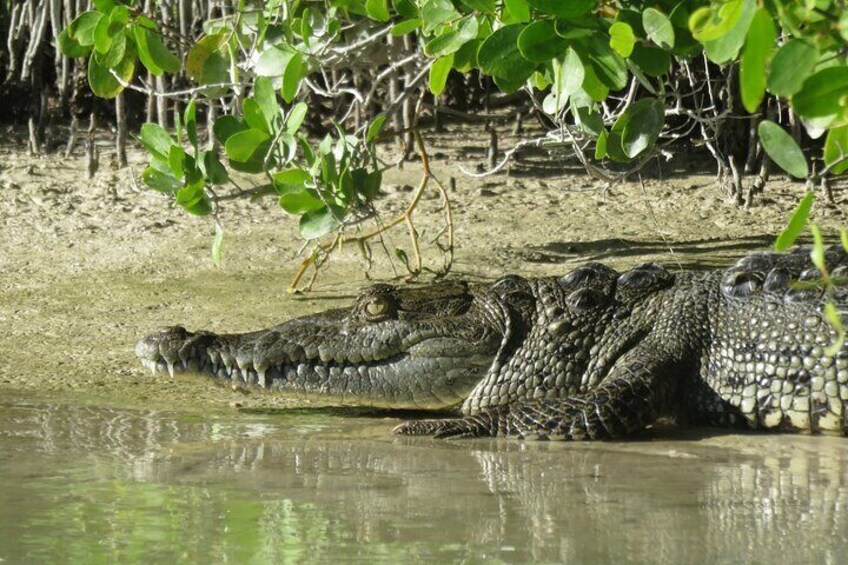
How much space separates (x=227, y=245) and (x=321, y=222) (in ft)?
9.44

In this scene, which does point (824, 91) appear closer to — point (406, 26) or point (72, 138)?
point (406, 26)

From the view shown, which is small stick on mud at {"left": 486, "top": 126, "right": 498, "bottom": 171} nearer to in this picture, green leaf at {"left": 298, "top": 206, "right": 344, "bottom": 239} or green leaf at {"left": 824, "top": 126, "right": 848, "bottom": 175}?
green leaf at {"left": 298, "top": 206, "right": 344, "bottom": 239}

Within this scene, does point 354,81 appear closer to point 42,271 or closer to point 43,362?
point 42,271

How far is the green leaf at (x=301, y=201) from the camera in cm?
520

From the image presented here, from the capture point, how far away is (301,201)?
5258 millimetres

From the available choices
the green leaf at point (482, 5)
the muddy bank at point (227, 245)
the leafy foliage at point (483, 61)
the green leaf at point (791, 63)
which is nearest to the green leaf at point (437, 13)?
the leafy foliage at point (483, 61)

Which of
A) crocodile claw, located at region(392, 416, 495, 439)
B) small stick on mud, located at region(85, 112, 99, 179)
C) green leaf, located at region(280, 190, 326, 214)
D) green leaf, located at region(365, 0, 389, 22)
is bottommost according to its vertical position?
crocodile claw, located at region(392, 416, 495, 439)

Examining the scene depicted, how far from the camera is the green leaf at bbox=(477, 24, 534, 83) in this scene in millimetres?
3451

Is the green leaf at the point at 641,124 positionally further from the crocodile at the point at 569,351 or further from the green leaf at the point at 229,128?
the green leaf at the point at 229,128

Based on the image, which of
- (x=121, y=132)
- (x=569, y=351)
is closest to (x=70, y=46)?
(x=569, y=351)

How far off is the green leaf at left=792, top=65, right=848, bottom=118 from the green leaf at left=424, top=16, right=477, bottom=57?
5.39 ft

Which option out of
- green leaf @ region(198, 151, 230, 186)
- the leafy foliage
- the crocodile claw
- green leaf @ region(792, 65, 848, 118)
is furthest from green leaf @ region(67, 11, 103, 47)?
green leaf @ region(792, 65, 848, 118)

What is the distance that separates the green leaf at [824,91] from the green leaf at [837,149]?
34 cm

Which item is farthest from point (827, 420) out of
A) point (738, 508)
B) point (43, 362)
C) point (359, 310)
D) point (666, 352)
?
point (43, 362)
